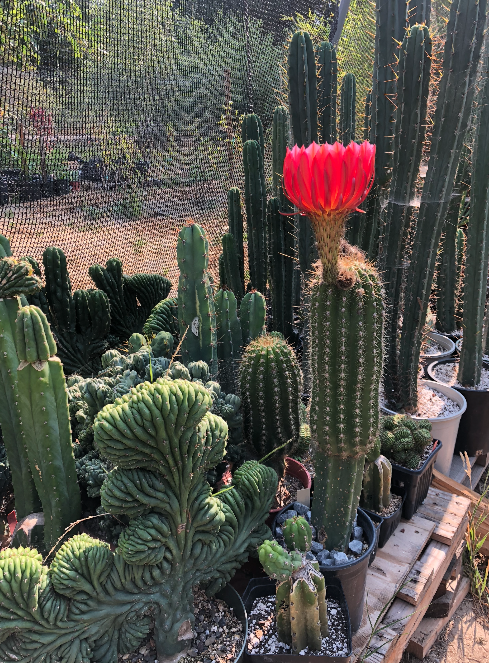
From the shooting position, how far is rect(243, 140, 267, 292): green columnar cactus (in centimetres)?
308

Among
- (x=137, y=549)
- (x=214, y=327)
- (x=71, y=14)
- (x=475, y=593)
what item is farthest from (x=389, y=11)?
(x=475, y=593)

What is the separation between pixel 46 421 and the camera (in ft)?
4.40

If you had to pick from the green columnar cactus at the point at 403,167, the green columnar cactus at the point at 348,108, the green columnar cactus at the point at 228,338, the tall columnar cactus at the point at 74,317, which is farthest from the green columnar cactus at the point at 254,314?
the green columnar cactus at the point at 348,108

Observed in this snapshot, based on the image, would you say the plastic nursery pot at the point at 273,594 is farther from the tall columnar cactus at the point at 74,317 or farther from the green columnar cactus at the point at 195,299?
the tall columnar cactus at the point at 74,317

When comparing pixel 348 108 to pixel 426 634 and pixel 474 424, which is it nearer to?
pixel 474 424

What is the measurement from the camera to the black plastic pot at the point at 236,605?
48.7 inches

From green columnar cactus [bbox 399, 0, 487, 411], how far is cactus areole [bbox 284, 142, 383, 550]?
1077mm

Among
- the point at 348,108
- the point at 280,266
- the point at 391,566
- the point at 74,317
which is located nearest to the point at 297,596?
the point at 391,566

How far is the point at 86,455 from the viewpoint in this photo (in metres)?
1.53

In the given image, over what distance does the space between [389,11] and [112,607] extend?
9.24 feet

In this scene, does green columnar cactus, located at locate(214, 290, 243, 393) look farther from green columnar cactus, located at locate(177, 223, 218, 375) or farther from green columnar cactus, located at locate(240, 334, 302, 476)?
green columnar cactus, located at locate(240, 334, 302, 476)

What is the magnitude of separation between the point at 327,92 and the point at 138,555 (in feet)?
8.75

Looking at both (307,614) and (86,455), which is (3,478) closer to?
(86,455)

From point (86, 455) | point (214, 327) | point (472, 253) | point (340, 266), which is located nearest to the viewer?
point (340, 266)
